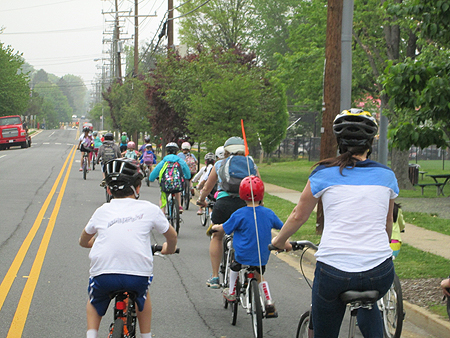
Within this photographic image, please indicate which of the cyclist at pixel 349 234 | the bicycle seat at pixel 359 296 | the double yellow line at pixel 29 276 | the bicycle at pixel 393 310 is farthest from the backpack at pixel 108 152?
the bicycle seat at pixel 359 296

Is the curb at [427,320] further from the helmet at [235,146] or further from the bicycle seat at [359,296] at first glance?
the bicycle seat at [359,296]

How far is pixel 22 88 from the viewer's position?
214ft

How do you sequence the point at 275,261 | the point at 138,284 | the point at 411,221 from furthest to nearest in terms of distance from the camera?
the point at 411,221 < the point at 275,261 < the point at 138,284

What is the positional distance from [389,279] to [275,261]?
6308mm

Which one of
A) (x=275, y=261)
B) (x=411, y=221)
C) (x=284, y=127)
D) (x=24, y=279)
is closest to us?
(x=24, y=279)

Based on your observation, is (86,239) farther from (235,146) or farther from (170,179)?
(170,179)

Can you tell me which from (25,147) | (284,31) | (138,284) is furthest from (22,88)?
(138,284)

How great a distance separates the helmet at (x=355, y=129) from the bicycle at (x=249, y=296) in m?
2.19

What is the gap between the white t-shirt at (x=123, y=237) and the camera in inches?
150

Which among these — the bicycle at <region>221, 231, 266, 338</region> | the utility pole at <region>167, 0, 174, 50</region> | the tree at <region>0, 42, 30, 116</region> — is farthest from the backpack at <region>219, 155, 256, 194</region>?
the tree at <region>0, 42, 30, 116</region>

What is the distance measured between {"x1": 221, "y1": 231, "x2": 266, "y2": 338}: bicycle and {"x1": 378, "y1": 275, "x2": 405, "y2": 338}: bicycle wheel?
1.20m

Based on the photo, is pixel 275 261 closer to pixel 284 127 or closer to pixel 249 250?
pixel 249 250

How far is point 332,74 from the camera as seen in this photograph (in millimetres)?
11195

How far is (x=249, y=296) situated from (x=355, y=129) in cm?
254
